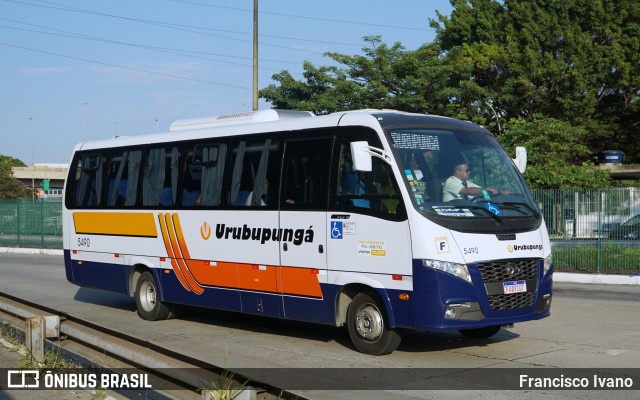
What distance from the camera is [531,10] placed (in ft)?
154

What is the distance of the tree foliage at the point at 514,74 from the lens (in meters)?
40.4

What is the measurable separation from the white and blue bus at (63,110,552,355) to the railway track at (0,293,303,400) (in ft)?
9.73

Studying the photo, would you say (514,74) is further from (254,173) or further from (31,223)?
(254,173)

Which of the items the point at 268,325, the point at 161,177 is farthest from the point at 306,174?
the point at 161,177

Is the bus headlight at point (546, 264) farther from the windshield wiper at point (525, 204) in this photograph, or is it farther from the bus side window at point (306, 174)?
the bus side window at point (306, 174)

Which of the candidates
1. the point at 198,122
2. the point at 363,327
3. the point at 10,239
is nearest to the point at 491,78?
the point at 10,239

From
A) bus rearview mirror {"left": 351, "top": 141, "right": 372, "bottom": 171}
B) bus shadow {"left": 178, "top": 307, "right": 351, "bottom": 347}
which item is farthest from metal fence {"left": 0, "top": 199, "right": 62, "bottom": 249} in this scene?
bus rearview mirror {"left": 351, "top": 141, "right": 372, "bottom": 171}

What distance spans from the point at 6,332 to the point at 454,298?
624 centimetres

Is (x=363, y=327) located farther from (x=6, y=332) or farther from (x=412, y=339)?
(x=6, y=332)

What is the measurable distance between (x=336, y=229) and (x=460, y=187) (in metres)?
1.64

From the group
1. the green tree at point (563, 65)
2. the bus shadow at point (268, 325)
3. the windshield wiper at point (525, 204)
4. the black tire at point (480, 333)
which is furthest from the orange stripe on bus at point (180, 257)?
the green tree at point (563, 65)

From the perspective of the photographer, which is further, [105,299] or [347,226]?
[105,299]

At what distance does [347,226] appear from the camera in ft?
33.4

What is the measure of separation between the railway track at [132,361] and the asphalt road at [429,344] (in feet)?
5.55
